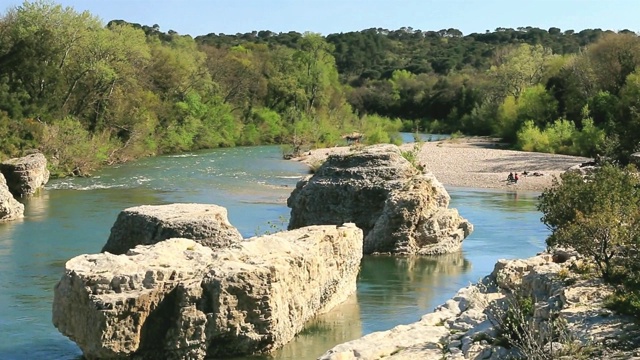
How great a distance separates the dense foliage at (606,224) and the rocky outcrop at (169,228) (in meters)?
5.69

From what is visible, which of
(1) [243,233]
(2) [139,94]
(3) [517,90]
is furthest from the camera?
(3) [517,90]

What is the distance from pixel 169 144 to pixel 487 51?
9799 cm

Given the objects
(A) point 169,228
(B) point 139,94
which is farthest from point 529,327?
(B) point 139,94

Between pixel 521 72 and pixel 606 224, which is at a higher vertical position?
pixel 521 72

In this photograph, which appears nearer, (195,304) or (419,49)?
(195,304)

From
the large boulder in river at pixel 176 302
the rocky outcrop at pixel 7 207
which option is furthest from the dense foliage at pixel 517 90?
the large boulder in river at pixel 176 302

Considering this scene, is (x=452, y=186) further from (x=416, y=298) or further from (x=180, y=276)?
(x=180, y=276)

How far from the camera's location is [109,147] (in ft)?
166

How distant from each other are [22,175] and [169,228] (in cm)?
2034

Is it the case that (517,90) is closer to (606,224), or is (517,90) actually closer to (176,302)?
(606,224)

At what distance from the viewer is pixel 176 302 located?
12102mm

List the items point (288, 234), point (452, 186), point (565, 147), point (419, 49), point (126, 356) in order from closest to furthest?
point (126, 356)
point (288, 234)
point (452, 186)
point (565, 147)
point (419, 49)

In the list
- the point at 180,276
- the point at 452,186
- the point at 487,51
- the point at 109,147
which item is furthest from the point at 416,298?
the point at 487,51

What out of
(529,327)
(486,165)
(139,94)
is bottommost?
(529,327)
